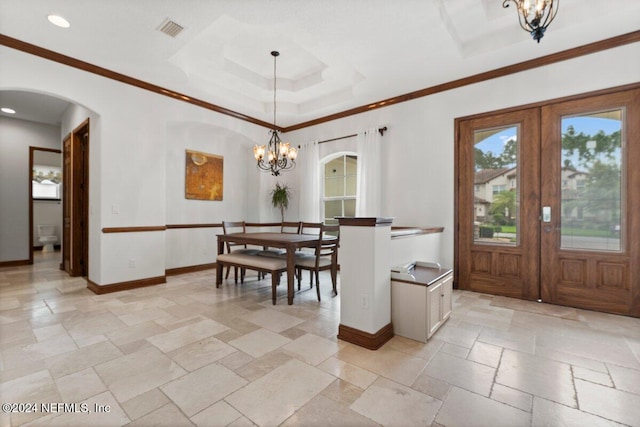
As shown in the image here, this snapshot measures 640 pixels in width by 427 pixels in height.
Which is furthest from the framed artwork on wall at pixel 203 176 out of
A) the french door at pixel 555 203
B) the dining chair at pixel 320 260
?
the french door at pixel 555 203

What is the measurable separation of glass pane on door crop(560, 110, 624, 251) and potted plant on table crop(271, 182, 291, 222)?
4.58 meters

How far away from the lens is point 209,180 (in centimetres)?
564

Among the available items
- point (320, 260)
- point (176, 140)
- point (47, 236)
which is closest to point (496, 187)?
point (320, 260)

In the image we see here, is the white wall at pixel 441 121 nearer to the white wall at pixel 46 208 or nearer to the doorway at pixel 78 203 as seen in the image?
the doorway at pixel 78 203

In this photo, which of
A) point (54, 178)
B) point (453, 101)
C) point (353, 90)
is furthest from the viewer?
point (54, 178)

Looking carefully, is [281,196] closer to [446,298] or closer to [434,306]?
[446,298]

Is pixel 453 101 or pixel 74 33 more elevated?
pixel 74 33

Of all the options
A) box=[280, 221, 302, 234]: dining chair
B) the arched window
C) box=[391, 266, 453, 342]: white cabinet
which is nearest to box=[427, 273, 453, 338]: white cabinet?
box=[391, 266, 453, 342]: white cabinet

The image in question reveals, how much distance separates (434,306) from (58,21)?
455 cm

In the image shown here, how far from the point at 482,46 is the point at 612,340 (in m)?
3.30

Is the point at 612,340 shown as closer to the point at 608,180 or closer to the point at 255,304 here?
the point at 608,180

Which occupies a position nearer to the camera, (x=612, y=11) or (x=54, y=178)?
(x=612, y=11)

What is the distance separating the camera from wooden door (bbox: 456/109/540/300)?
3.56 meters

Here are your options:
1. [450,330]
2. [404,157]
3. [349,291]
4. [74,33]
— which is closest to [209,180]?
[74,33]
